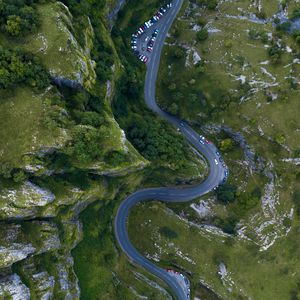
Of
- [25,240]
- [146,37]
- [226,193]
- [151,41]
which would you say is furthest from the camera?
[146,37]

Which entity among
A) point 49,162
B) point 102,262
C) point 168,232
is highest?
point 49,162

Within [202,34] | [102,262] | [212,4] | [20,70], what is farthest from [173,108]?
[102,262]

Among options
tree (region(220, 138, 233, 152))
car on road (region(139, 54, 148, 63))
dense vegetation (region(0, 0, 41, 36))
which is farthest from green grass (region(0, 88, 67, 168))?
tree (region(220, 138, 233, 152))

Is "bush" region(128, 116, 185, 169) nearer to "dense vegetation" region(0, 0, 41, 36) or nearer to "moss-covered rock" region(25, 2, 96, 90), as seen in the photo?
"moss-covered rock" region(25, 2, 96, 90)

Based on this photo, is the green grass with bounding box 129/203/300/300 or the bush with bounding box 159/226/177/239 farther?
the bush with bounding box 159/226/177/239

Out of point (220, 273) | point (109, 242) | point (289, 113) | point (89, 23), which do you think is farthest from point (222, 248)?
point (89, 23)

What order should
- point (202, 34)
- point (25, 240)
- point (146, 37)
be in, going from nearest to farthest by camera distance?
point (25, 240) → point (202, 34) → point (146, 37)

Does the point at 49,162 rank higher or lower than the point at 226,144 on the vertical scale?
lower

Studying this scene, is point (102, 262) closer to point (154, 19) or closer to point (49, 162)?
point (49, 162)
